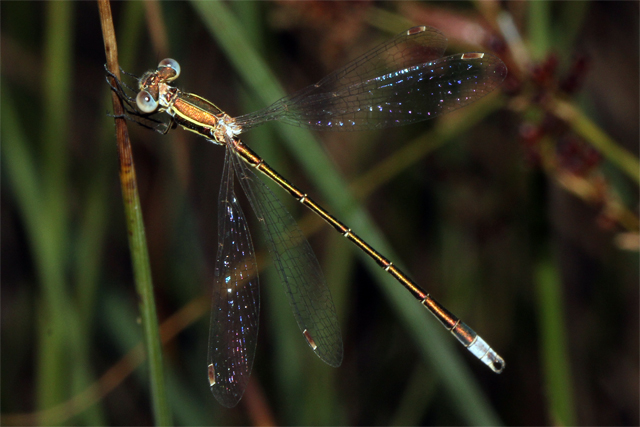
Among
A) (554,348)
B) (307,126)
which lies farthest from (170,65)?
(554,348)

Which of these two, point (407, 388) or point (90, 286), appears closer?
point (90, 286)

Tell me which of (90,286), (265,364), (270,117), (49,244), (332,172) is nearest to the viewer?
(332,172)

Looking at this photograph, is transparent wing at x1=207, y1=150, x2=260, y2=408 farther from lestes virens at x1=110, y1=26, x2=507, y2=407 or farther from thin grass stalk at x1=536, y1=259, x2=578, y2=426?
thin grass stalk at x1=536, y1=259, x2=578, y2=426

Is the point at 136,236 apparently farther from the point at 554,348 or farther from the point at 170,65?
the point at 554,348

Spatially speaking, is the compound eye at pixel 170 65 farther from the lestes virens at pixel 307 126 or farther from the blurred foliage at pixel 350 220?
the blurred foliage at pixel 350 220

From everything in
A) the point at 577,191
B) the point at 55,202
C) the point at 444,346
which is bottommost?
the point at 444,346

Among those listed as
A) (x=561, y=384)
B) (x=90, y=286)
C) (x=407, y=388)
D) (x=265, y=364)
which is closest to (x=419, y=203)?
(x=407, y=388)

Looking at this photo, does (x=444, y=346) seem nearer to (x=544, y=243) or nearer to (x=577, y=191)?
(x=544, y=243)

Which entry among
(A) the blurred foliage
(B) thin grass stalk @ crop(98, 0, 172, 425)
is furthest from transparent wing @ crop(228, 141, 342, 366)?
(B) thin grass stalk @ crop(98, 0, 172, 425)

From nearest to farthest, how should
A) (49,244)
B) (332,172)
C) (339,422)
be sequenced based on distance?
(332,172) < (49,244) < (339,422)
